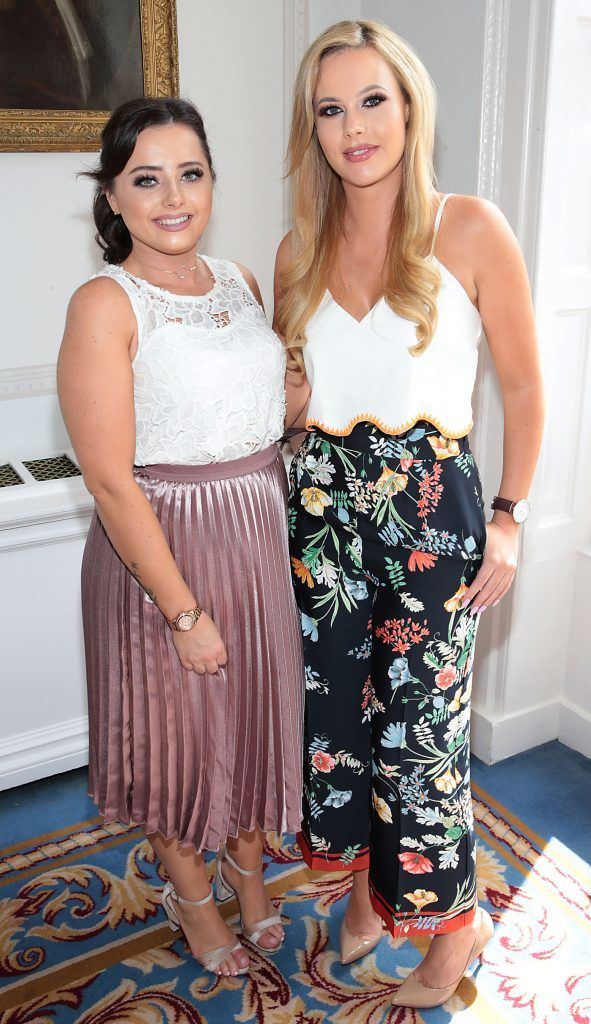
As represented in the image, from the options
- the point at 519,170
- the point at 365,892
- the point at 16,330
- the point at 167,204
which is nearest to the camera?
the point at 167,204

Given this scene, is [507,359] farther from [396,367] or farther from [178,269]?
[178,269]

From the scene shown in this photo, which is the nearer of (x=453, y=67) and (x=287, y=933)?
(x=287, y=933)

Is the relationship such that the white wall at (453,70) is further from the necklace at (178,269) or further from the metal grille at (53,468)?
the metal grille at (53,468)

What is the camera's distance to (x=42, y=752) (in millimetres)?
2623

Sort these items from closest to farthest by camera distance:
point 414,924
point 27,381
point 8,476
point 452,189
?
1. point 414,924
2. point 452,189
3. point 8,476
4. point 27,381

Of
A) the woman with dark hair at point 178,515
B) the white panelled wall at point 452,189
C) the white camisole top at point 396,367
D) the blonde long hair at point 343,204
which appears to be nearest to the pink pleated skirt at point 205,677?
the woman with dark hair at point 178,515

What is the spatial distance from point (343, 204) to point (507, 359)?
436 mm

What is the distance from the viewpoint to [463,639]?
1699 millimetres

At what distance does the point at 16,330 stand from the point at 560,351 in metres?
1.53

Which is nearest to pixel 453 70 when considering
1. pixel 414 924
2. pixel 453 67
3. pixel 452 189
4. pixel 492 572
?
pixel 453 67

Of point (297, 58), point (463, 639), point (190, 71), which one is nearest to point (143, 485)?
point (463, 639)

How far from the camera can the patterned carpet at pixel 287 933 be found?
1.89 metres

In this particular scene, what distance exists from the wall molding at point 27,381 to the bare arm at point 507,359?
1494mm

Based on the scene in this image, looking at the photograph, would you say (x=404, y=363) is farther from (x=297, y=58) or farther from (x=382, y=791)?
(x=297, y=58)
